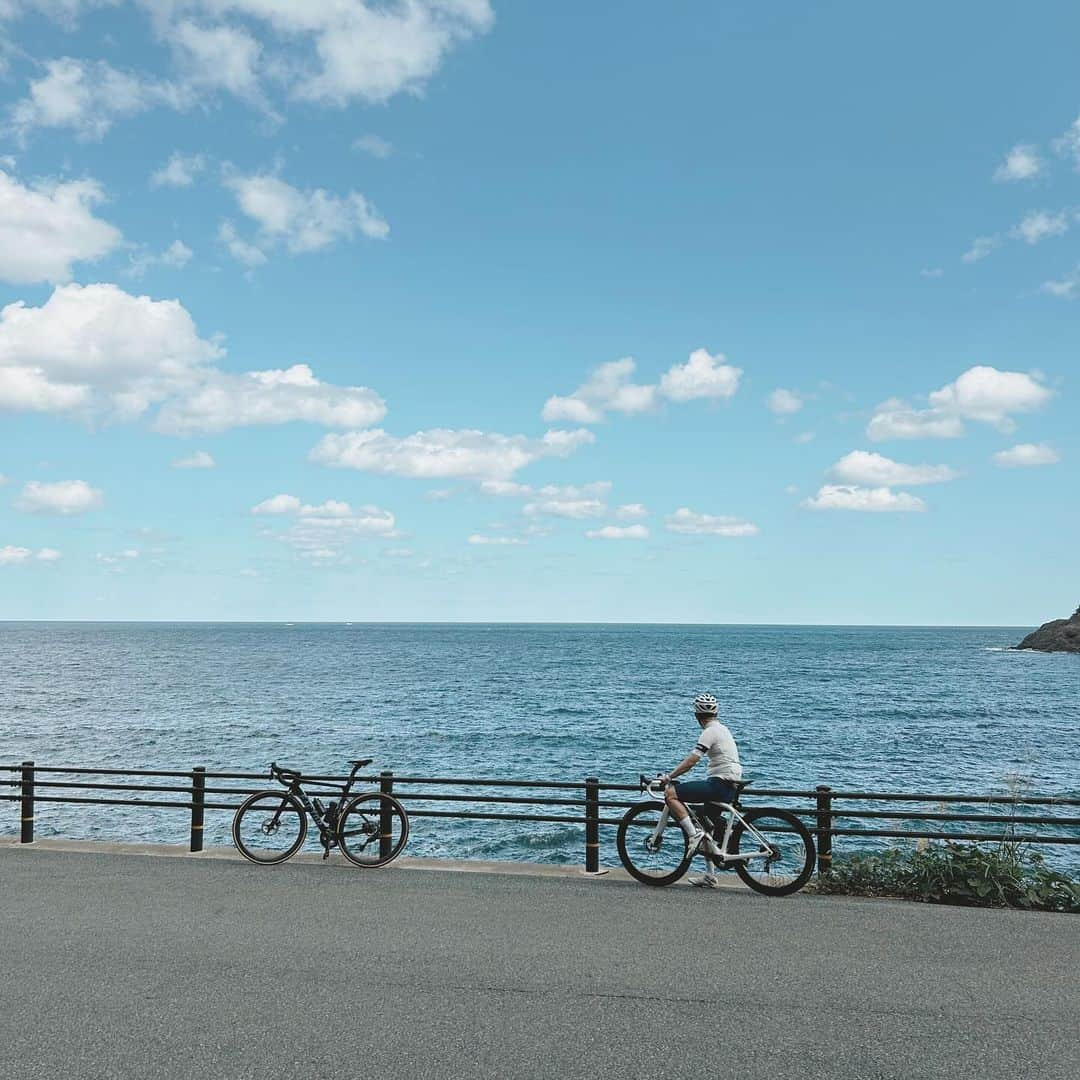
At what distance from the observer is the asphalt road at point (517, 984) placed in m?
5.66

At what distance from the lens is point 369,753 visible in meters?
41.7

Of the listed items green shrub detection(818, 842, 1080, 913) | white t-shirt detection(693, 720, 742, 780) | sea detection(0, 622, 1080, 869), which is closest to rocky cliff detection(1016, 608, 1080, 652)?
sea detection(0, 622, 1080, 869)

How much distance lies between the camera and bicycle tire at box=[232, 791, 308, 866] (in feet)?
36.9

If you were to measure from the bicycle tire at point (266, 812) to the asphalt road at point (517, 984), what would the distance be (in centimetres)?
108

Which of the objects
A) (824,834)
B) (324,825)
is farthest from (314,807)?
(824,834)

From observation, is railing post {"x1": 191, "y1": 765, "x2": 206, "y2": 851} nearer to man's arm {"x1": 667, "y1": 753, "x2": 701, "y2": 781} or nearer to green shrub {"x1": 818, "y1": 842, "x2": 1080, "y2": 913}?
man's arm {"x1": 667, "y1": 753, "x2": 701, "y2": 781}

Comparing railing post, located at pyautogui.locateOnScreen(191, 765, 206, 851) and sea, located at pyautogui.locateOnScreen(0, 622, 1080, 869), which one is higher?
railing post, located at pyautogui.locateOnScreen(191, 765, 206, 851)

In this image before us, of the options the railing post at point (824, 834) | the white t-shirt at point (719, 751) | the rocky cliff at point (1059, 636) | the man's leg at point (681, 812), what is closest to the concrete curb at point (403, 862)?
the man's leg at point (681, 812)

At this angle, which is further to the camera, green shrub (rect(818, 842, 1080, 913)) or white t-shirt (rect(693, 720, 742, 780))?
white t-shirt (rect(693, 720, 742, 780))

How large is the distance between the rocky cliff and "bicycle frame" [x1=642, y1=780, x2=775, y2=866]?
154551 millimetres

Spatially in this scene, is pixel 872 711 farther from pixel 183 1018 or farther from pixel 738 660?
pixel 738 660

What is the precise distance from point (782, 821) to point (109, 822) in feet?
77.1

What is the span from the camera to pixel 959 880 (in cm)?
980

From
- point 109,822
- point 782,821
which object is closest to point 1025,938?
point 782,821
